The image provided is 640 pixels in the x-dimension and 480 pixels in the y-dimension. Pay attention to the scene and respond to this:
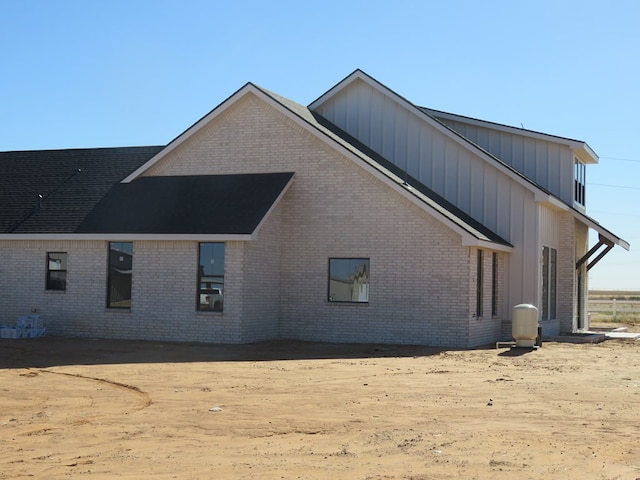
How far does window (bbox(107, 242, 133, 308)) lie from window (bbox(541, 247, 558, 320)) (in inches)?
499

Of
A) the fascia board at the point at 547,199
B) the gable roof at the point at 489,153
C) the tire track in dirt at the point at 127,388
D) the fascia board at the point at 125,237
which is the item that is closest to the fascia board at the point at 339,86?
the gable roof at the point at 489,153

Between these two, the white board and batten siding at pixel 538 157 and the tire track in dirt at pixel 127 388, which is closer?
the tire track in dirt at pixel 127 388

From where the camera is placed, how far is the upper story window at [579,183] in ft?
102

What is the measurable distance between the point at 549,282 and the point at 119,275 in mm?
13723

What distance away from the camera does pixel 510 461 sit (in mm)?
9234

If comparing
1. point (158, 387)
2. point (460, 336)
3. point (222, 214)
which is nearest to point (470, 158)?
point (460, 336)

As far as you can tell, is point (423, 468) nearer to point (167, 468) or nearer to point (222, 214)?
point (167, 468)

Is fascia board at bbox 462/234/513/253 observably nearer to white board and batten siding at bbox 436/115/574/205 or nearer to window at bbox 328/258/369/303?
window at bbox 328/258/369/303

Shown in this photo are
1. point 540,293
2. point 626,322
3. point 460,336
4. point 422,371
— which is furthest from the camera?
point 626,322

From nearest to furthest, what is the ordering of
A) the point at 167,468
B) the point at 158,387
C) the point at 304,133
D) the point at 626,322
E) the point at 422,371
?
1. the point at 167,468
2. the point at 158,387
3. the point at 422,371
4. the point at 304,133
5. the point at 626,322

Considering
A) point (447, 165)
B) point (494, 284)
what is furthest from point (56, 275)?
point (494, 284)

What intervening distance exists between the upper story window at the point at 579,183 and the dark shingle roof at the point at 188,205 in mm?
11661

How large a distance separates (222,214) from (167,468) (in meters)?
15.0

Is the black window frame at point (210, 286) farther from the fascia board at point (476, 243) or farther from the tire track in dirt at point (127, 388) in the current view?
the tire track in dirt at point (127, 388)
